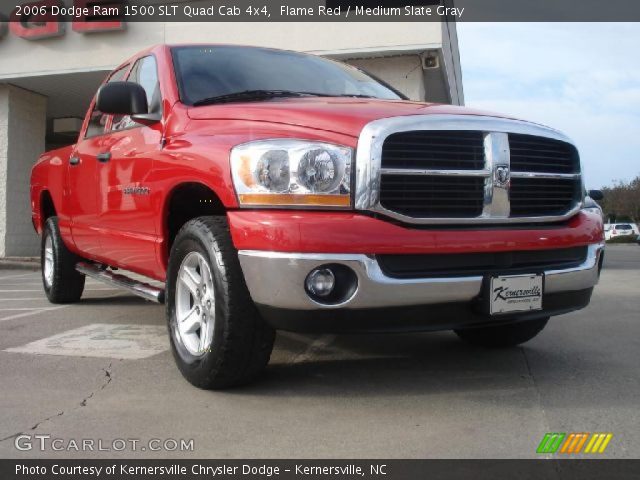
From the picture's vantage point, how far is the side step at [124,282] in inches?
163

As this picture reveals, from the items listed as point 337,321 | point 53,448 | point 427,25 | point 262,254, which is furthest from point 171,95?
point 427,25

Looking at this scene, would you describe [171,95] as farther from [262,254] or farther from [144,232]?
[262,254]

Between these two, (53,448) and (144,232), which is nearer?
(53,448)

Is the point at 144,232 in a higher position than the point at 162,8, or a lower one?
lower

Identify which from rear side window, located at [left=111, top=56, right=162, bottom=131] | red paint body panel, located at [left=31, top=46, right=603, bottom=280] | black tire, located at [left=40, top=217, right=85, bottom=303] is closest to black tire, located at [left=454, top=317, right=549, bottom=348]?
red paint body panel, located at [left=31, top=46, right=603, bottom=280]

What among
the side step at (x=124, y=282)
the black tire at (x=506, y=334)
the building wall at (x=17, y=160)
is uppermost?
the building wall at (x=17, y=160)

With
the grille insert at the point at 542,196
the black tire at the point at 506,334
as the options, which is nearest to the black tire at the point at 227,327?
the grille insert at the point at 542,196

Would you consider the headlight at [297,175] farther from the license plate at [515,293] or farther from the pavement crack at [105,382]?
the pavement crack at [105,382]

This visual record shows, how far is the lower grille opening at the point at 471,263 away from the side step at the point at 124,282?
1.59m

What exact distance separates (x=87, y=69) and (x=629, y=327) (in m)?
11.4

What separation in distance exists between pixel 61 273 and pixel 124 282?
174 centimetres

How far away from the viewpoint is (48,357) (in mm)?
4250

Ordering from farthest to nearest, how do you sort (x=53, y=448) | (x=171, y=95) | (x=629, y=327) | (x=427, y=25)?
(x=427, y=25) < (x=629, y=327) < (x=171, y=95) < (x=53, y=448)

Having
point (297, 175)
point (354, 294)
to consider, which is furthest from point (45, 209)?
point (354, 294)
